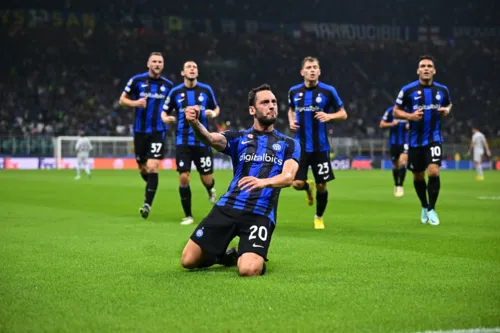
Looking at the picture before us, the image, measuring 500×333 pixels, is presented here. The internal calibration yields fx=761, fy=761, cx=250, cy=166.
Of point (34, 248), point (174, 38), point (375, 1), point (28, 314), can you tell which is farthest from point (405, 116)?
point (375, 1)

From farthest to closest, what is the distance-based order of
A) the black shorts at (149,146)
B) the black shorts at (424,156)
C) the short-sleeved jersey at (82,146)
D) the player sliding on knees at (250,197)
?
the short-sleeved jersey at (82,146) < the black shorts at (149,146) < the black shorts at (424,156) < the player sliding on knees at (250,197)

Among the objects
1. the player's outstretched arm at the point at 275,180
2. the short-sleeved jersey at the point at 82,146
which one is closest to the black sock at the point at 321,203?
the player's outstretched arm at the point at 275,180

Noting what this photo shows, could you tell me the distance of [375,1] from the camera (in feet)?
191

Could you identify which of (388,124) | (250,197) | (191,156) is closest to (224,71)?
(388,124)

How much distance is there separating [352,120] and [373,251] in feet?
141

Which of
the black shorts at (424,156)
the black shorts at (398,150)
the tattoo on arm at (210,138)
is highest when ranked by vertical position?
the tattoo on arm at (210,138)

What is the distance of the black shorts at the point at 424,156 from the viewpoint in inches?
459

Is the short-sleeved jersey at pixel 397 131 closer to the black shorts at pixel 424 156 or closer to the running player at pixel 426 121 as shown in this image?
the running player at pixel 426 121

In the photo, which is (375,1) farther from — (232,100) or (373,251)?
(373,251)

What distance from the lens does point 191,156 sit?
40.7 ft

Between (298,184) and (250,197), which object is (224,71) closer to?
(298,184)

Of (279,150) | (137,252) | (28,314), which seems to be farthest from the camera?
(137,252)

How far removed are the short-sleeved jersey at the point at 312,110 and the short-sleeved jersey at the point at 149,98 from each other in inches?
108

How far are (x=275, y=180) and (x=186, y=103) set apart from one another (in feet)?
19.9
